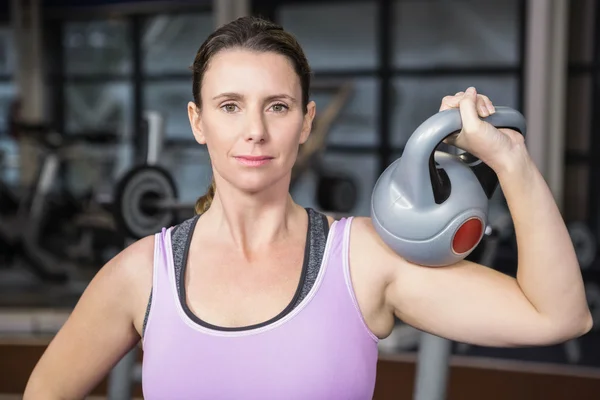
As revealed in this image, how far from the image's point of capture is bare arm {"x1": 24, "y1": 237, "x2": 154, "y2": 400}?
859 mm

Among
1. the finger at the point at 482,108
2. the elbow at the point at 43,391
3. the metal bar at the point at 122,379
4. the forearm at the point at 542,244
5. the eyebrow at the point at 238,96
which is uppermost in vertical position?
the eyebrow at the point at 238,96

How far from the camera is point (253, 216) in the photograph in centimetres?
87

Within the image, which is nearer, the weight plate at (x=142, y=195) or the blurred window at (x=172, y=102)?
the weight plate at (x=142, y=195)

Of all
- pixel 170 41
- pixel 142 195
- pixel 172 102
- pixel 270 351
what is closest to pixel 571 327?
pixel 270 351

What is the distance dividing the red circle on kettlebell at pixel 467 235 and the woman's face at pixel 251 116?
0.61ft

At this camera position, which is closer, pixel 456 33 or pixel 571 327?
pixel 571 327

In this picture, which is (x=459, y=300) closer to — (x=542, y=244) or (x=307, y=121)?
(x=542, y=244)

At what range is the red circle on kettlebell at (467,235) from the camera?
30.5 inches

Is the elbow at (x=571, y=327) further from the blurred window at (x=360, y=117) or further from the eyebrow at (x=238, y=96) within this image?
the blurred window at (x=360, y=117)

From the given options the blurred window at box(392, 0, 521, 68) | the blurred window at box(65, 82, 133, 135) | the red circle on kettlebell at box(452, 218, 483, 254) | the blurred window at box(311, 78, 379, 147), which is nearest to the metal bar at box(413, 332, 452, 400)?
the red circle on kettlebell at box(452, 218, 483, 254)

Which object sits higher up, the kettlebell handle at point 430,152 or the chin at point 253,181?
the kettlebell handle at point 430,152

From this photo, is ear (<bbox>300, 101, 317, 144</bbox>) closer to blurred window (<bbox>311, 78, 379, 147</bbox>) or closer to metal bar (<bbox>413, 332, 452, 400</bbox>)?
metal bar (<bbox>413, 332, 452, 400</bbox>)

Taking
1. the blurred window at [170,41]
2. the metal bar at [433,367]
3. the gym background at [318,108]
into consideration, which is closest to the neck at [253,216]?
the metal bar at [433,367]

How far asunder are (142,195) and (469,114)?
1.91 m
